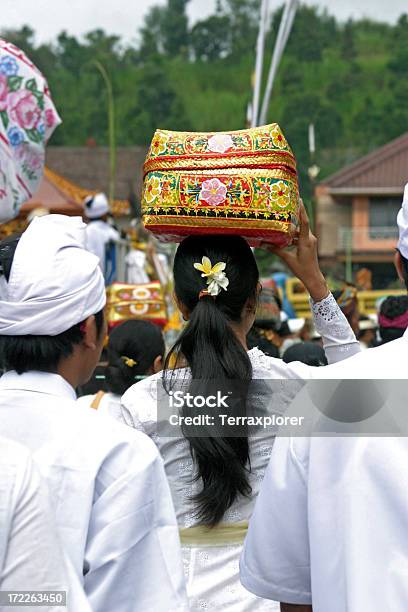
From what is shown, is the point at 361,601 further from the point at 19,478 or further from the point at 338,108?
the point at 338,108

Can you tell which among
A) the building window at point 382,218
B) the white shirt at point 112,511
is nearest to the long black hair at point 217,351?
the white shirt at point 112,511

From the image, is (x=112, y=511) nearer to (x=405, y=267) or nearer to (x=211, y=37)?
(x=405, y=267)

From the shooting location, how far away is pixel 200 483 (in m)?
2.54

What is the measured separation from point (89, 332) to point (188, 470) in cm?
55

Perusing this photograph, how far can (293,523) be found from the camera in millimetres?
1934

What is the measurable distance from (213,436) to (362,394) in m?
0.70

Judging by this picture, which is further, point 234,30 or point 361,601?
point 234,30

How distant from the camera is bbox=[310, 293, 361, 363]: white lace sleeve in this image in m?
2.67

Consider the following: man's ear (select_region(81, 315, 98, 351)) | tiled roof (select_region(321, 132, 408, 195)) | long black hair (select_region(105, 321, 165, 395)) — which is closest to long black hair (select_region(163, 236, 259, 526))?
Answer: man's ear (select_region(81, 315, 98, 351))

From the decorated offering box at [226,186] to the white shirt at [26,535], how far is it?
1.16m

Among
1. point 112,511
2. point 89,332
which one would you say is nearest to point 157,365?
point 89,332

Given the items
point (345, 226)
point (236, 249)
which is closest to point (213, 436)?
point (236, 249)

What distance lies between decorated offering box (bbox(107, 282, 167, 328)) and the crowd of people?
10.7 ft

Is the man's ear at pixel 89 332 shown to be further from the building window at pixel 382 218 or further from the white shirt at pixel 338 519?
the building window at pixel 382 218
